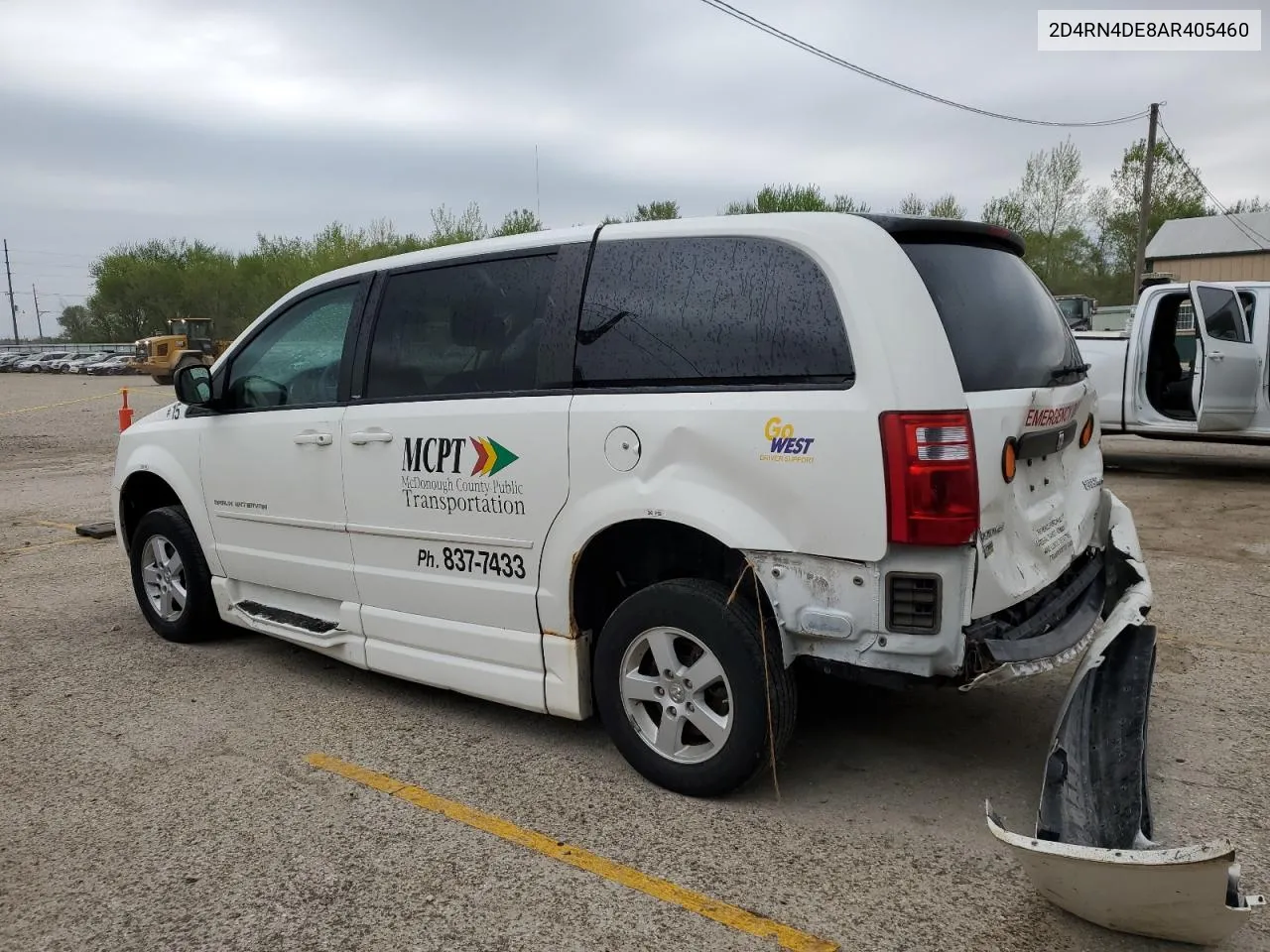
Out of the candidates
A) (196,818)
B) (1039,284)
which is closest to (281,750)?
(196,818)

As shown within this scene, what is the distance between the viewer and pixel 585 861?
3.06 m

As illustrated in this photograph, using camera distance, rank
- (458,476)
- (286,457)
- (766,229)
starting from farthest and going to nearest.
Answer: (286,457)
(458,476)
(766,229)

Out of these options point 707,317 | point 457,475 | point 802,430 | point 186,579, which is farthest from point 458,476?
point 186,579

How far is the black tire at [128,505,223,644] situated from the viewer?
5.31m

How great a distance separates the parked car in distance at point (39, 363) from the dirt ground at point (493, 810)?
2079 inches

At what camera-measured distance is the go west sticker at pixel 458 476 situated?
3.77 meters

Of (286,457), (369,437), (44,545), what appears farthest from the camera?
(44,545)

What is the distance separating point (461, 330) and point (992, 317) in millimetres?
2061

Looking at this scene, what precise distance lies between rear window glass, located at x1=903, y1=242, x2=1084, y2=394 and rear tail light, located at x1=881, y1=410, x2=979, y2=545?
0.86 ft

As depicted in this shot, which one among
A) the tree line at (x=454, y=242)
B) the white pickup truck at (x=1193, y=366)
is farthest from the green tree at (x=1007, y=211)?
the white pickup truck at (x=1193, y=366)

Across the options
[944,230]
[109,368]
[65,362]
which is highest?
[65,362]

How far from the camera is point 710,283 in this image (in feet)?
11.1

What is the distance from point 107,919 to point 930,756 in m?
2.83

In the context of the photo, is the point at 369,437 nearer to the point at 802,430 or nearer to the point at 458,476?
the point at 458,476
